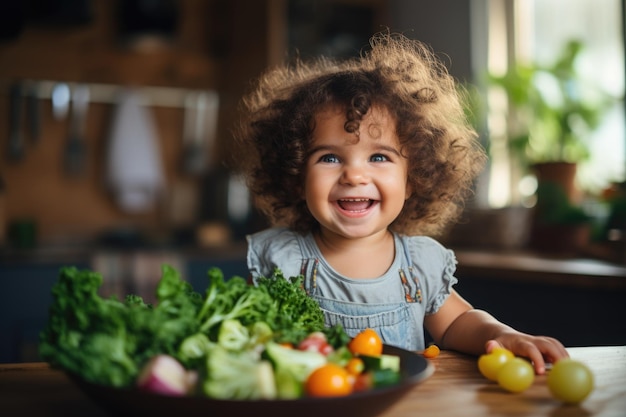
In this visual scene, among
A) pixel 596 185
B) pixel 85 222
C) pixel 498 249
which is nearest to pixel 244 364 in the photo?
pixel 498 249

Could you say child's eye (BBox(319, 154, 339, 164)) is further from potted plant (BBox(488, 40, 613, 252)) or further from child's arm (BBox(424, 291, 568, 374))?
potted plant (BBox(488, 40, 613, 252))

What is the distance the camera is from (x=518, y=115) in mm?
3352

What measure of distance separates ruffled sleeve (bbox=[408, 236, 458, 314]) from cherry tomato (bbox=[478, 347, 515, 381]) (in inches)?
13.2

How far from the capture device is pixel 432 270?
4.10 ft

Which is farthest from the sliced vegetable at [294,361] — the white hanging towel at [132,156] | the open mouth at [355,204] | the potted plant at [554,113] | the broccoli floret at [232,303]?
the white hanging towel at [132,156]

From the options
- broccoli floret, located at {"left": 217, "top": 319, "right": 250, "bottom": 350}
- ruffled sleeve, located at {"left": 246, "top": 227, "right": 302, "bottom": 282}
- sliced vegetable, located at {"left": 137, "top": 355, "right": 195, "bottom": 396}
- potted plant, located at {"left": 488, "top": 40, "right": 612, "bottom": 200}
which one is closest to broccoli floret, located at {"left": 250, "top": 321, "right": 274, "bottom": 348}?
broccoli floret, located at {"left": 217, "top": 319, "right": 250, "bottom": 350}

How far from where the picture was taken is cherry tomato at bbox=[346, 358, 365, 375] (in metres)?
0.73

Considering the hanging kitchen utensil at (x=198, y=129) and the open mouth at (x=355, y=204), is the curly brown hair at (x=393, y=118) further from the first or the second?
the hanging kitchen utensil at (x=198, y=129)

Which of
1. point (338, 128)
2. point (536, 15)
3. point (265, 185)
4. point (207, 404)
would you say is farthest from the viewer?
point (536, 15)

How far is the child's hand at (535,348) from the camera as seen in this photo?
3.13 feet

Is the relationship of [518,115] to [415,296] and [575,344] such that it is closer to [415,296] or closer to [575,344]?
[575,344]

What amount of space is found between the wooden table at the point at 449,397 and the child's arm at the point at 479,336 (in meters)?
0.06

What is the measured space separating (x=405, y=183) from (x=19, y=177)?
9.47 ft

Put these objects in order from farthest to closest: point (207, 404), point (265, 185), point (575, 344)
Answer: point (575, 344)
point (265, 185)
point (207, 404)
